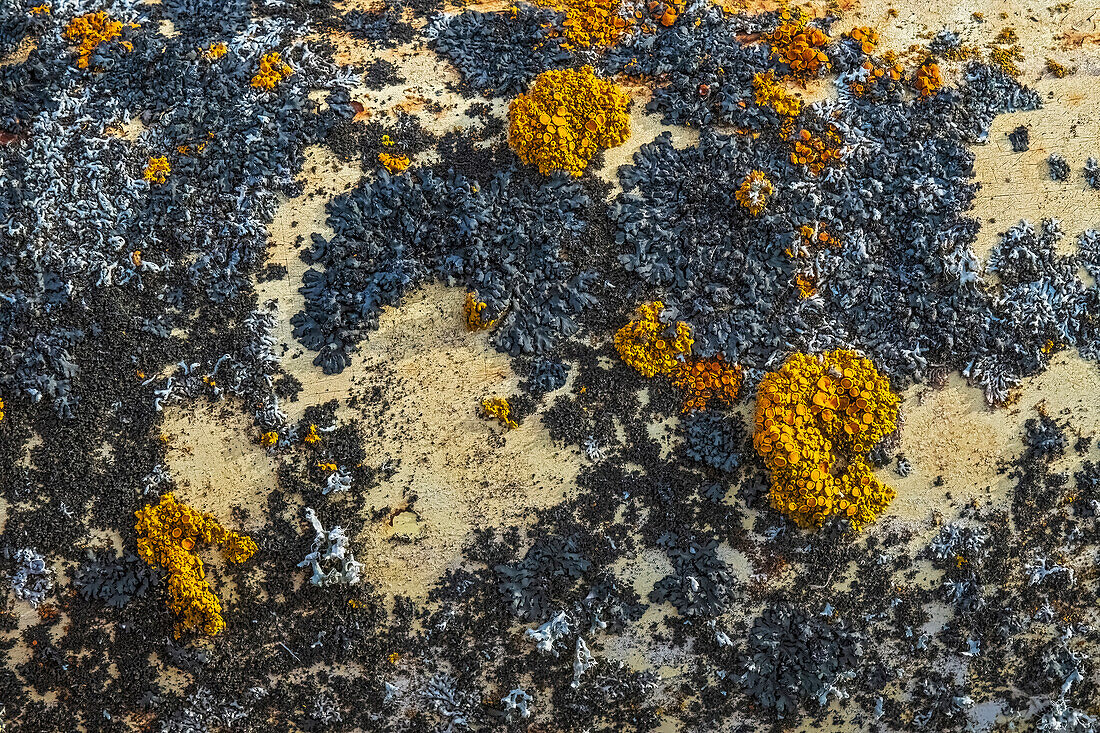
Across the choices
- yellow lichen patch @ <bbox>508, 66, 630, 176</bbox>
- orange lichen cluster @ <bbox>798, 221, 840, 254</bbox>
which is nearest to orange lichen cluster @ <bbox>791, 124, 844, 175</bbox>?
orange lichen cluster @ <bbox>798, 221, 840, 254</bbox>

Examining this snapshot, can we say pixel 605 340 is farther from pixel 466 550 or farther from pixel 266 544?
pixel 266 544

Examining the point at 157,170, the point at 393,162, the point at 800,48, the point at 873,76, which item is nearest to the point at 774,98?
the point at 800,48

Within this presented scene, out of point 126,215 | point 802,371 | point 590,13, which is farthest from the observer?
point 590,13

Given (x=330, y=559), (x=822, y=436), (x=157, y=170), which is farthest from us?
(x=157, y=170)

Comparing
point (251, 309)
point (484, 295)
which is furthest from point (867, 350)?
point (251, 309)

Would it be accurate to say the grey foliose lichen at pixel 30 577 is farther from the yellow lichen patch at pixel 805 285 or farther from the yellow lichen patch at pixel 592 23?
the yellow lichen patch at pixel 805 285

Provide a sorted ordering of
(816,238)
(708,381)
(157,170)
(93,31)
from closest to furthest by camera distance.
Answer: (708,381)
(816,238)
(157,170)
(93,31)

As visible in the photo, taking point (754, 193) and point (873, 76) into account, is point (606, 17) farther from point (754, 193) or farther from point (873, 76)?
point (873, 76)
